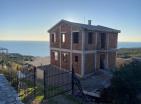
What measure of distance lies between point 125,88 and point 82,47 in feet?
32.2

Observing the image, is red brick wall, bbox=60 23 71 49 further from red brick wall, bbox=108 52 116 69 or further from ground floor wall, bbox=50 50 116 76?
red brick wall, bbox=108 52 116 69

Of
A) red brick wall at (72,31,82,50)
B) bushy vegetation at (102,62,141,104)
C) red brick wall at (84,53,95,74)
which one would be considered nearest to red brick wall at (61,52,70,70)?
red brick wall at (72,31,82,50)

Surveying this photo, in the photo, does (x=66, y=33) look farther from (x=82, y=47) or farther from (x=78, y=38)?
(x=82, y=47)

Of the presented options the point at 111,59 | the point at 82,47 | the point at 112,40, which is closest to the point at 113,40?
the point at 112,40

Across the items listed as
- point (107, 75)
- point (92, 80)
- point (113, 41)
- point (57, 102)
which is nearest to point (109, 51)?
point (113, 41)

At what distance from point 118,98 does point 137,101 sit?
1.94 meters

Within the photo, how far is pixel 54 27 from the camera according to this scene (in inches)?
1184

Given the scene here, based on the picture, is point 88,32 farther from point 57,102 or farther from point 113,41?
point 57,102

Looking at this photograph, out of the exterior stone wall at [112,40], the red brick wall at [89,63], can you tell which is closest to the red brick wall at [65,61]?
the red brick wall at [89,63]

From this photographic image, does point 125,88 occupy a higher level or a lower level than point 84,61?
lower

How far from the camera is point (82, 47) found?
25125mm

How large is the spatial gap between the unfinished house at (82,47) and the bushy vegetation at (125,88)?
8126 millimetres

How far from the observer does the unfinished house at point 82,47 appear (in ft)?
83.3

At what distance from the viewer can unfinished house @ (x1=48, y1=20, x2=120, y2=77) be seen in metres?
25.4
